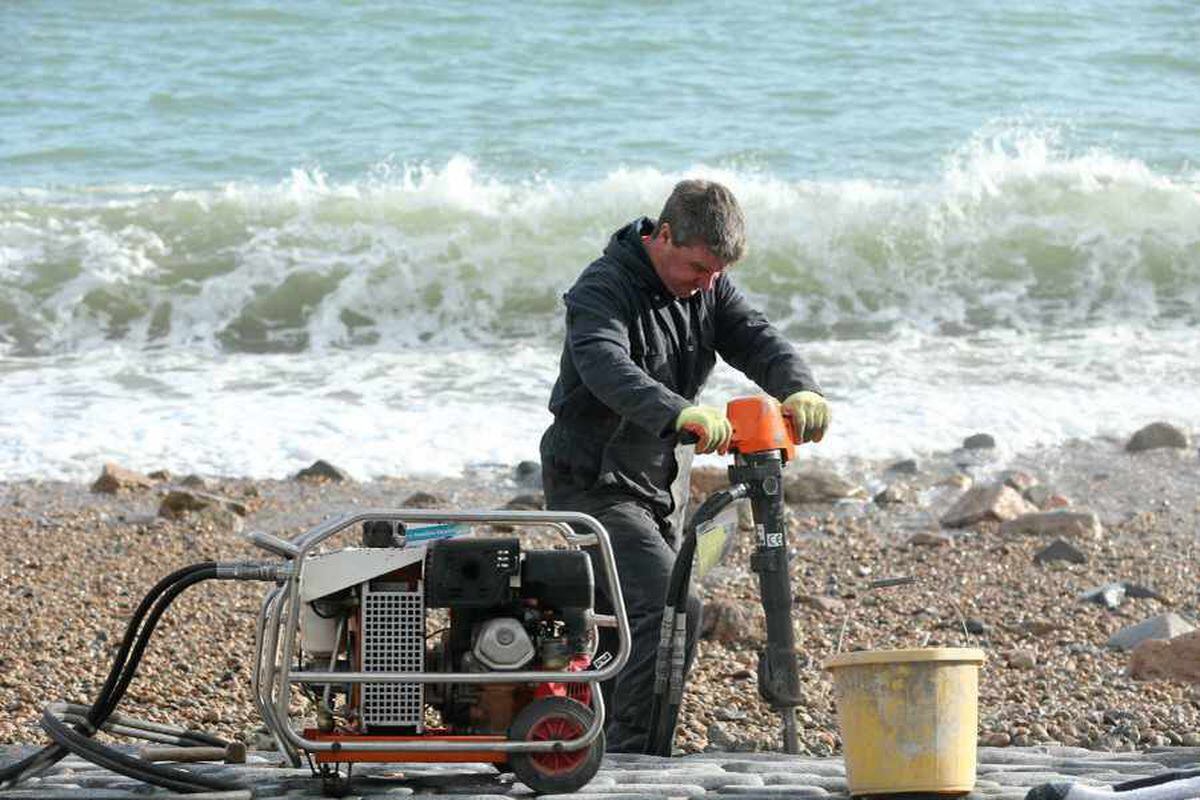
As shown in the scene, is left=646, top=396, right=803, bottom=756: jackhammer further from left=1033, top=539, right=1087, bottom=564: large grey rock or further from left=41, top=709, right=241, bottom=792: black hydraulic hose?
left=1033, top=539, right=1087, bottom=564: large grey rock

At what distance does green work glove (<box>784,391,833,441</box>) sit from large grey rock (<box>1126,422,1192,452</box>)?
6.34 meters

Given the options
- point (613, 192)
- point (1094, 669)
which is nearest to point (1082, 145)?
point (613, 192)

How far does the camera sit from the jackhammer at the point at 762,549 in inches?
188

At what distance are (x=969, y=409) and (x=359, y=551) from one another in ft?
26.2

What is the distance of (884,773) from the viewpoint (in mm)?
4215

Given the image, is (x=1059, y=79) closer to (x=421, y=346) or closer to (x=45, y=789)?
(x=421, y=346)

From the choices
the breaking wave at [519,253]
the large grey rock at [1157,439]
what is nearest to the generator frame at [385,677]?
the large grey rock at [1157,439]

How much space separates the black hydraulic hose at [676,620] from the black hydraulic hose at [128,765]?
1134 millimetres

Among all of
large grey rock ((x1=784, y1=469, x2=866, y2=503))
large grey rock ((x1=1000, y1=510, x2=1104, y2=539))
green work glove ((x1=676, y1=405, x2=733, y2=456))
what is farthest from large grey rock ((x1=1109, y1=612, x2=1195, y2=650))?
green work glove ((x1=676, y1=405, x2=733, y2=456))

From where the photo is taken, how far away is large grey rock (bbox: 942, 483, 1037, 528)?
9.30m

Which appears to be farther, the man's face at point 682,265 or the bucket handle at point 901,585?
the bucket handle at point 901,585

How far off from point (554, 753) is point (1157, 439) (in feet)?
23.9

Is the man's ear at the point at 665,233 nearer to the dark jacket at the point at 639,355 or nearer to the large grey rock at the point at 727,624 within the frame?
the dark jacket at the point at 639,355

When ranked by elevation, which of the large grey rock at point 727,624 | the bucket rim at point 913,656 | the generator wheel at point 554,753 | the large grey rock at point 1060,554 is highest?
the bucket rim at point 913,656
